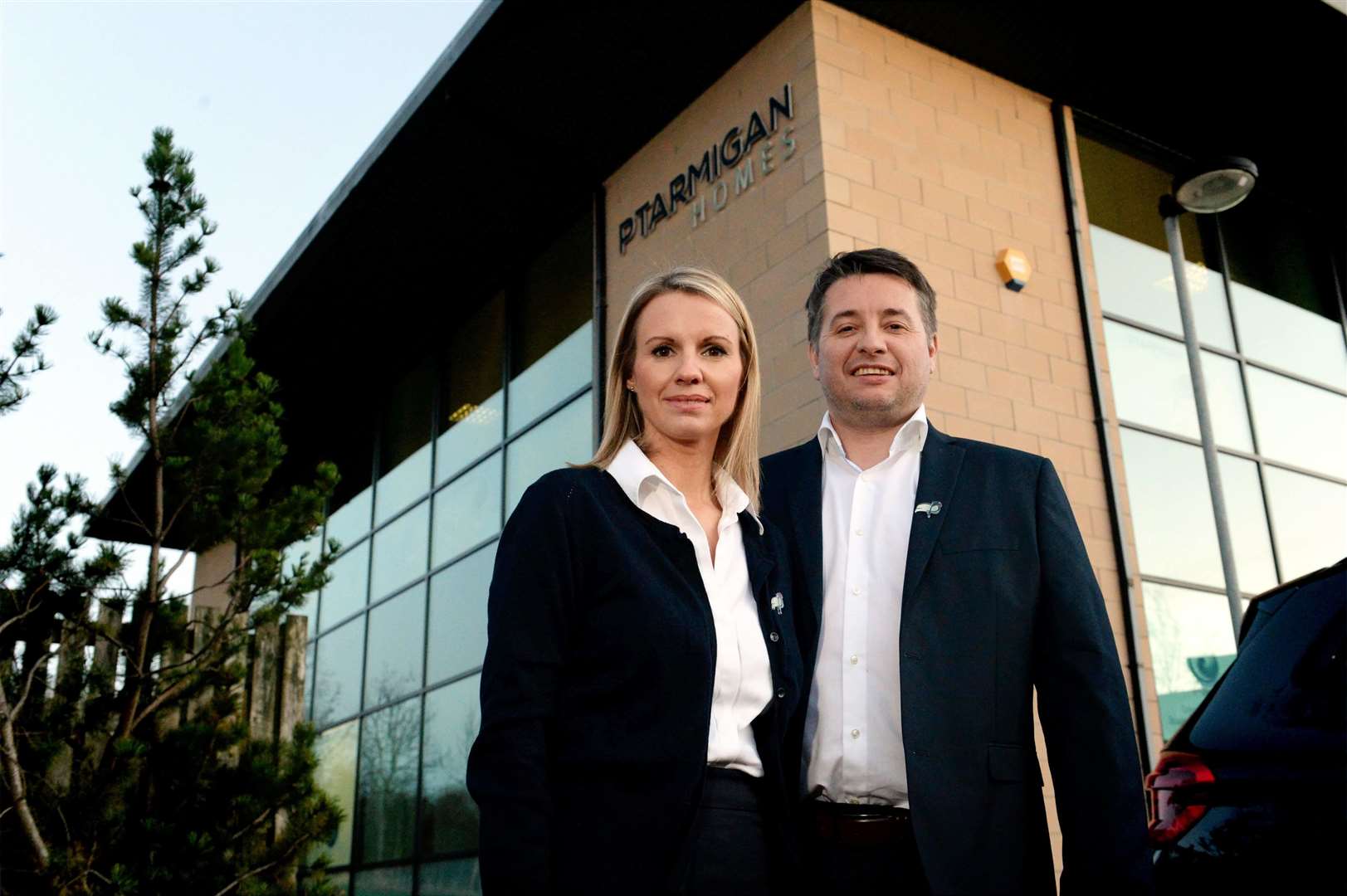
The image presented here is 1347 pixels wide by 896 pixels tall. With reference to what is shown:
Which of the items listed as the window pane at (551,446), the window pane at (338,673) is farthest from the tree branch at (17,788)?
the window pane at (338,673)

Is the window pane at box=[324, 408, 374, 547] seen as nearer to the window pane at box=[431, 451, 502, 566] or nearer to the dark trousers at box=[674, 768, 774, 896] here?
the window pane at box=[431, 451, 502, 566]

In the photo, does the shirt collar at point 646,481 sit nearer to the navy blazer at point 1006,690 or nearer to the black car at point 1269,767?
the navy blazer at point 1006,690

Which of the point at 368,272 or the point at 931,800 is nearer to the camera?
the point at 931,800

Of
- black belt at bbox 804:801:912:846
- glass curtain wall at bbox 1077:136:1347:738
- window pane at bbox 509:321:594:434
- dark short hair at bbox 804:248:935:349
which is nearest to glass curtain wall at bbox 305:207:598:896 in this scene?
window pane at bbox 509:321:594:434

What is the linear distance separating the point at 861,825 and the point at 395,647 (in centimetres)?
1029

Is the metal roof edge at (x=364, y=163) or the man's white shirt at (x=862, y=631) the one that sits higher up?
the metal roof edge at (x=364, y=163)

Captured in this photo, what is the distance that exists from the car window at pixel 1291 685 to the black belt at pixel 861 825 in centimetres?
110

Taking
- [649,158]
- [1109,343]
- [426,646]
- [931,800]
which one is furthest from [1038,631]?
[426,646]

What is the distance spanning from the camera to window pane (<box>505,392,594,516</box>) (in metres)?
9.29

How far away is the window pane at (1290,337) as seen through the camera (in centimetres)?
934

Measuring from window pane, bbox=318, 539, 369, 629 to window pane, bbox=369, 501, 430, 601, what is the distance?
0.97 ft

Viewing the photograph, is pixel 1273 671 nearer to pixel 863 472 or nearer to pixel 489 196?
pixel 863 472

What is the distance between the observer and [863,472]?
2.82 metres

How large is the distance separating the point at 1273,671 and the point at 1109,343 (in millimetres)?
5436
